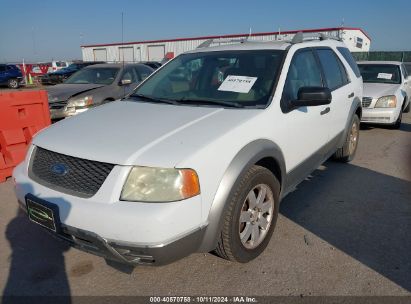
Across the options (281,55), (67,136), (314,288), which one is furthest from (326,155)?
(67,136)

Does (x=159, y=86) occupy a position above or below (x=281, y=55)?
below

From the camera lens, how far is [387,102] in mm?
7312

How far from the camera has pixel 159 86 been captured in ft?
12.4

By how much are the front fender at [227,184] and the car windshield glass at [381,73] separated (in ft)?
23.4

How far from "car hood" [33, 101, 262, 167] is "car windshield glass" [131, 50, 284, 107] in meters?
0.26

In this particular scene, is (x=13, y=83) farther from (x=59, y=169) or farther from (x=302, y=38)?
(x=59, y=169)

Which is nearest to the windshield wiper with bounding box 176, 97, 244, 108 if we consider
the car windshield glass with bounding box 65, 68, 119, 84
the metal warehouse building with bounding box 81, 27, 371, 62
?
the car windshield glass with bounding box 65, 68, 119, 84

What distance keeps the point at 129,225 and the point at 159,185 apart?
0.97 feet

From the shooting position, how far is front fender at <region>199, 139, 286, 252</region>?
232cm

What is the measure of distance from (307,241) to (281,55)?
176cm

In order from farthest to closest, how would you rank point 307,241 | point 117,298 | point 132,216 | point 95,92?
point 95,92, point 307,241, point 117,298, point 132,216

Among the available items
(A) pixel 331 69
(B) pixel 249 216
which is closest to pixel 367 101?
(A) pixel 331 69

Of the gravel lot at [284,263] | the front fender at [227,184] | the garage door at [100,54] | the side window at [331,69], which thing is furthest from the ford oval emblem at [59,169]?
the garage door at [100,54]

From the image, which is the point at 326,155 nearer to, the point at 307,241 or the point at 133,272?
the point at 307,241
